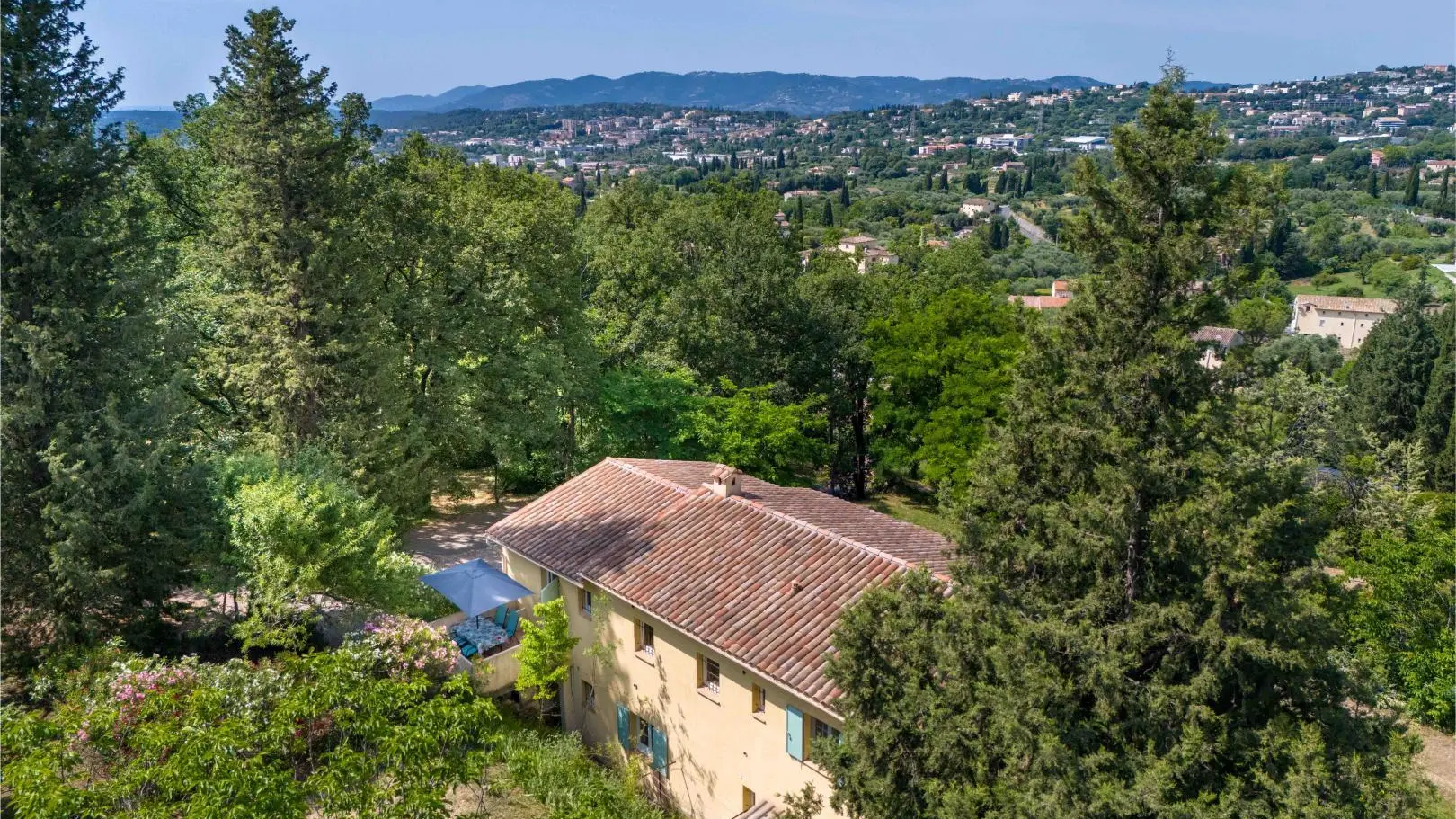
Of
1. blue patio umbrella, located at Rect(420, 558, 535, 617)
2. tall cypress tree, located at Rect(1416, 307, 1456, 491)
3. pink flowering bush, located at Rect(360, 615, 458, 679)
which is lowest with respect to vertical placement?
tall cypress tree, located at Rect(1416, 307, 1456, 491)

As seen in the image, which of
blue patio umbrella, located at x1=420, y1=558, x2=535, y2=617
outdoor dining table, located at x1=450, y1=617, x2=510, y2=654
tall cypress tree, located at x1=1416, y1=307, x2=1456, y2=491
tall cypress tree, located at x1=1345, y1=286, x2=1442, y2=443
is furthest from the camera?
tall cypress tree, located at x1=1345, y1=286, x2=1442, y2=443

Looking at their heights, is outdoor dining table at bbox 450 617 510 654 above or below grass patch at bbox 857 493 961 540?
above

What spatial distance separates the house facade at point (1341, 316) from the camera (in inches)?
3984

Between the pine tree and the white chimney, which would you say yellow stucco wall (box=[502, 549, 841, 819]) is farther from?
the pine tree

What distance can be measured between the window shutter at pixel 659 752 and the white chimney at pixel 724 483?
5.54 metres

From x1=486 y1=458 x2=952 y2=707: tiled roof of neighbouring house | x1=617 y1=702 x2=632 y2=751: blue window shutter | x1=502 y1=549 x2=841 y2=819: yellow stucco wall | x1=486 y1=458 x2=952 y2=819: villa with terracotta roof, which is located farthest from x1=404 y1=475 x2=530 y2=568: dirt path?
x1=617 y1=702 x2=632 y2=751: blue window shutter

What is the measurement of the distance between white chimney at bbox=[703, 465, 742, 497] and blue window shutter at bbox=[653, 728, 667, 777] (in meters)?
5.55

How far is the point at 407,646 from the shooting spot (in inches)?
664

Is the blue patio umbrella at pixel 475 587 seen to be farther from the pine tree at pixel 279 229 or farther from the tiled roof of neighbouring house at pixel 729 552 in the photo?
the pine tree at pixel 279 229

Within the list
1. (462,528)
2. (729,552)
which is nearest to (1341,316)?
(462,528)

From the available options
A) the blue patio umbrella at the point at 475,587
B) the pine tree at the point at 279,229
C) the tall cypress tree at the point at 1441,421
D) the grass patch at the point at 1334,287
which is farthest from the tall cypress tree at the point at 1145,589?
the grass patch at the point at 1334,287

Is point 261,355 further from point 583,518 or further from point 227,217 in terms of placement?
point 583,518

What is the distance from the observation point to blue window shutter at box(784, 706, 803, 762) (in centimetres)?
1659

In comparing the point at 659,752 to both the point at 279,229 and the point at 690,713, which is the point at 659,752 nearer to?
the point at 690,713
